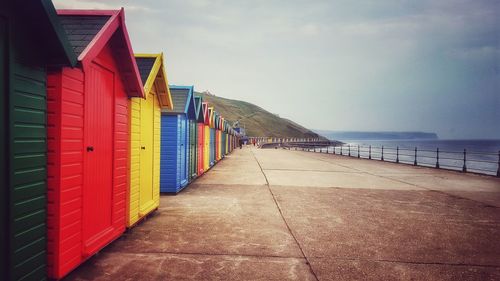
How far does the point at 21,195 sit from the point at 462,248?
5931mm

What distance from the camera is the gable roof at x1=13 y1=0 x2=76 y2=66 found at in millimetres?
2869

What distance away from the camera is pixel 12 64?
9.16 feet

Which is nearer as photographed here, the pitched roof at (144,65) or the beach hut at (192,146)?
the pitched roof at (144,65)

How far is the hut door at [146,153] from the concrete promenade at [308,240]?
1.48ft

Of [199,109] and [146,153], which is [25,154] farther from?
[199,109]

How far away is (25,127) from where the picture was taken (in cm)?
301

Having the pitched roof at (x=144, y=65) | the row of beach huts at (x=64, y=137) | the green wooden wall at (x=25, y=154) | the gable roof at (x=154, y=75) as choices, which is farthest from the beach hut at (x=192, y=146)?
the green wooden wall at (x=25, y=154)

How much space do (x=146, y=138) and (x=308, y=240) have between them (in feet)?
12.4

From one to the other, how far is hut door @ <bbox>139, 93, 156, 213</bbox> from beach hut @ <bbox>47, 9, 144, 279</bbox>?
0.82 m

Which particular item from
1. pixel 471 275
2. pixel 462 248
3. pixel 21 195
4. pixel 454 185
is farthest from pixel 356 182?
pixel 21 195

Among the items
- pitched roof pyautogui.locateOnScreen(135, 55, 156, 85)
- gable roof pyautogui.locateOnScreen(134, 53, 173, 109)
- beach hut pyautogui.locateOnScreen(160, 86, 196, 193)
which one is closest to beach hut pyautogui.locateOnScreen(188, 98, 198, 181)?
beach hut pyautogui.locateOnScreen(160, 86, 196, 193)

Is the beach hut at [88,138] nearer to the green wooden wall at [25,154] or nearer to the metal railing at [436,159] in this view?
the green wooden wall at [25,154]

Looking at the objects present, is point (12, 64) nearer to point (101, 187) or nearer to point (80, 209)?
point (80, 209)

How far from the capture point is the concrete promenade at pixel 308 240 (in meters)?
3.94
